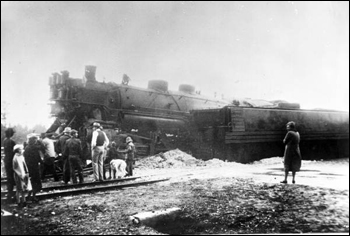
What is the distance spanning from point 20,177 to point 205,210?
3201 millimetres

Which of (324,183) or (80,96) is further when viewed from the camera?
(80,96)

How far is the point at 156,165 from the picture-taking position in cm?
998

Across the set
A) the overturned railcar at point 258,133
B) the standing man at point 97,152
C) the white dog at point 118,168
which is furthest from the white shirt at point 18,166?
the overturned railcar at point 258,133

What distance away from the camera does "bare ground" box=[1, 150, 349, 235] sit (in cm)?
351

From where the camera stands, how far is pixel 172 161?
1022 centimetres

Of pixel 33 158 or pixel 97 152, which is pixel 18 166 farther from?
pixel 97 152

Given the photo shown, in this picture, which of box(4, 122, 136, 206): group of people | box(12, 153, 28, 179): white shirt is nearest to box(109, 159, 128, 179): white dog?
box(4, 122, 136, 206): group of people

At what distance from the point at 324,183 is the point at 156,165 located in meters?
5.72

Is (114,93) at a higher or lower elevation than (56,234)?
higher

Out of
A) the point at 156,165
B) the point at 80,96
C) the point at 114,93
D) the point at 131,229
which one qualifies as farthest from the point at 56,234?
the point at 114,93

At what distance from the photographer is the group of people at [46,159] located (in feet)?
16.4

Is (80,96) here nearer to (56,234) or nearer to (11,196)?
(11,196)

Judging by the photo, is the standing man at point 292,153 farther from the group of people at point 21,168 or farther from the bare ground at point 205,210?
the group of people at point 21,168

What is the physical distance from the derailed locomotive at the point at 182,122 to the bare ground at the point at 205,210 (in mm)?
4899
